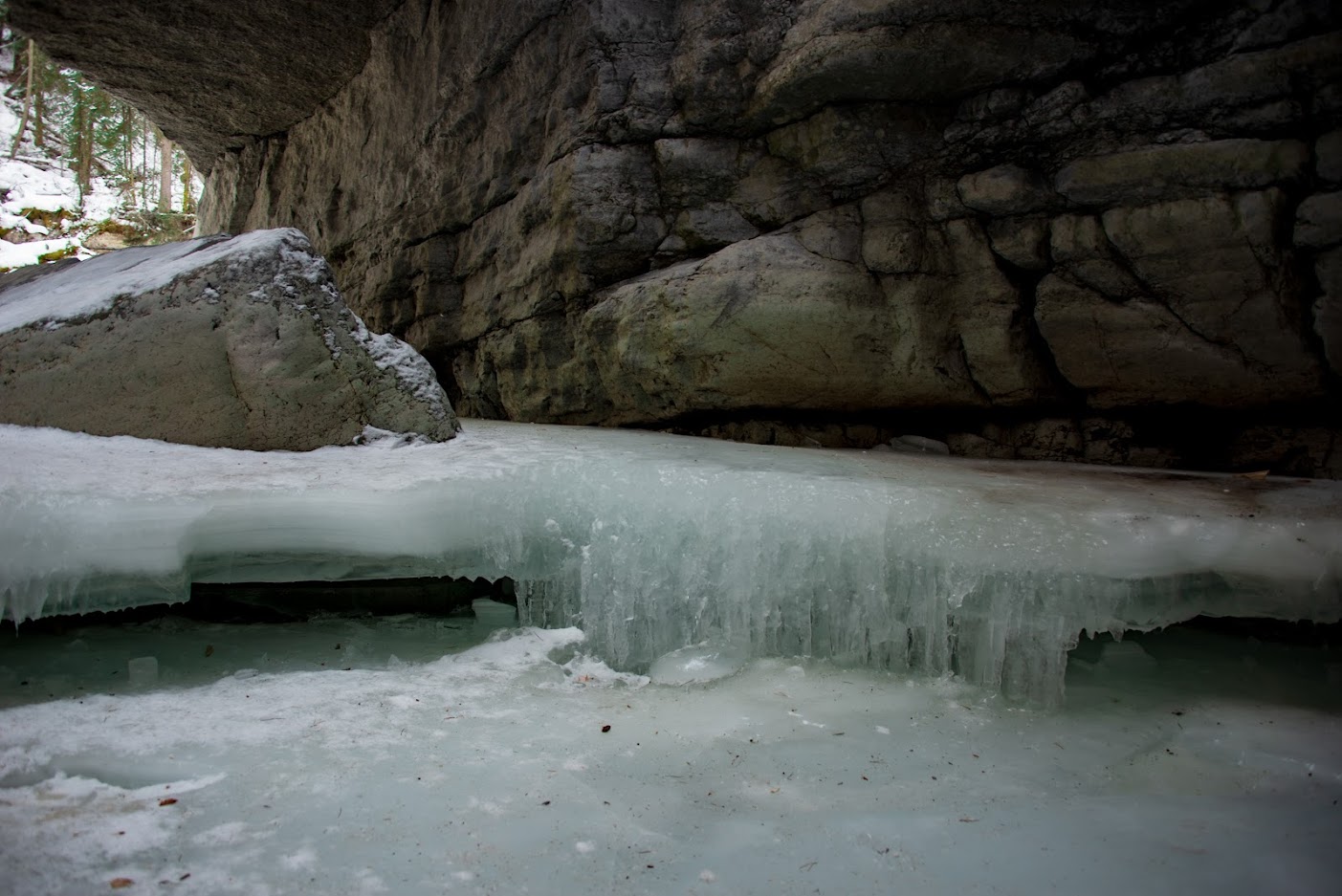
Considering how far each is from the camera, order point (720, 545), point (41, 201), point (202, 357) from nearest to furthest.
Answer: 1. point (720, 545)
2. point (202, 357)
3. point (41, 201)

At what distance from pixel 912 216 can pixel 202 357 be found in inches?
149

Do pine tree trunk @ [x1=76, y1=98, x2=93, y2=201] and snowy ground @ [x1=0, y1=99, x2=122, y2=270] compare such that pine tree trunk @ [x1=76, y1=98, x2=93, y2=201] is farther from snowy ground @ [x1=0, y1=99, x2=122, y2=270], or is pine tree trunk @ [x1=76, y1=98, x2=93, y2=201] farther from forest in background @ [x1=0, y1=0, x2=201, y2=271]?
snowy ground @ [x1=0, y1=99, x2=122, y2=270]

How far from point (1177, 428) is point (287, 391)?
456cm

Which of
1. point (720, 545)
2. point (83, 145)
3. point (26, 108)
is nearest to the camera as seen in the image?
point (720, 545)

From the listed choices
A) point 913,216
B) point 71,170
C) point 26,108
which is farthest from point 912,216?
point 26,108

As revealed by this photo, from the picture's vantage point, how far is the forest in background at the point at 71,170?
46.2 feet

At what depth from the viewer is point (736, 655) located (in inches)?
109

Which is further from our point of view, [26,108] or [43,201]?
[26,108]

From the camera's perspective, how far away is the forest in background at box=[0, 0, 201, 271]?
14.1 meters

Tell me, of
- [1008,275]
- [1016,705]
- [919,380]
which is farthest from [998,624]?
[1008,275]

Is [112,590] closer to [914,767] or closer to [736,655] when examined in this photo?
[736,655]

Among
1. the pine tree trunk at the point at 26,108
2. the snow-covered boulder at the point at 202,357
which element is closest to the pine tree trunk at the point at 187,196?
the pine tree trunk at the point at 26,108

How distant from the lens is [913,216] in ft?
14.0

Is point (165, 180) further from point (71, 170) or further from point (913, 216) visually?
point (913, 216)
